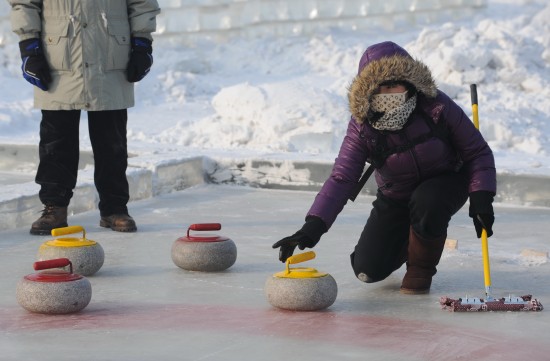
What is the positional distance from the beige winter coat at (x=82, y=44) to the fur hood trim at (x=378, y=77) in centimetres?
201

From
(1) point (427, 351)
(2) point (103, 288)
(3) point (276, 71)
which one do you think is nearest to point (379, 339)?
(1) point (427, 351)

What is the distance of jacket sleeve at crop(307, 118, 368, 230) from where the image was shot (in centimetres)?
473

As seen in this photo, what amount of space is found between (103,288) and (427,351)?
1.62m

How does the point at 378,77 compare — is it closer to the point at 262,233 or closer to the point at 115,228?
the point at 262,233

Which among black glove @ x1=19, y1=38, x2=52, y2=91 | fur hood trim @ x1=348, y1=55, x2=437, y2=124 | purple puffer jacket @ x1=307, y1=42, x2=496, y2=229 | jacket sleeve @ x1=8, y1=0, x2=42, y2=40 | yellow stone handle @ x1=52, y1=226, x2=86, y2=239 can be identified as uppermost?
jacket sleeve @ x1=8, y1=0, x2=42, y2=40

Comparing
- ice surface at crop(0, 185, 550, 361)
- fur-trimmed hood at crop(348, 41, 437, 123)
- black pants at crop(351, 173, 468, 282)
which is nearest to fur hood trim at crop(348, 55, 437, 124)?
fur-trimmed hood at crop(348, 41, 437, 123)

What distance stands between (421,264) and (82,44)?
7.63 ft

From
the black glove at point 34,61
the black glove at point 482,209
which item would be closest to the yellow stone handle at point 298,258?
the black glove at point 482,209

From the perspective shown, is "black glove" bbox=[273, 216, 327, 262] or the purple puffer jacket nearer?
"black glove" bbox=[273, 216, 327, 262]

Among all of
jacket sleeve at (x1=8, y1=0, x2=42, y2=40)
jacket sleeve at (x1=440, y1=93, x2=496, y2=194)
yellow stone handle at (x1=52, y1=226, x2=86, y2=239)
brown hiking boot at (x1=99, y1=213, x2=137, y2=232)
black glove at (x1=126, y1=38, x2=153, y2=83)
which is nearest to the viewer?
jacket sleeve at (x1=440, y1=93, x2=496, y2=194)

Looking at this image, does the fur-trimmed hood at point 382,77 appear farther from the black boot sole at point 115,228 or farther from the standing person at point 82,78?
the black boot sole at point 115,228

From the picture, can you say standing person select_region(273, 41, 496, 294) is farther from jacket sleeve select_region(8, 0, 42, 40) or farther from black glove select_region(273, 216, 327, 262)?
jacket sleeve select_region(8, 0, 42, 40)

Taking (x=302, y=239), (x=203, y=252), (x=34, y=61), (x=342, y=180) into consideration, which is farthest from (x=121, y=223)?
(x=302, y=239)

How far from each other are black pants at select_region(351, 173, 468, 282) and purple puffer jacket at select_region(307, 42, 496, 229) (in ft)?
0.31
